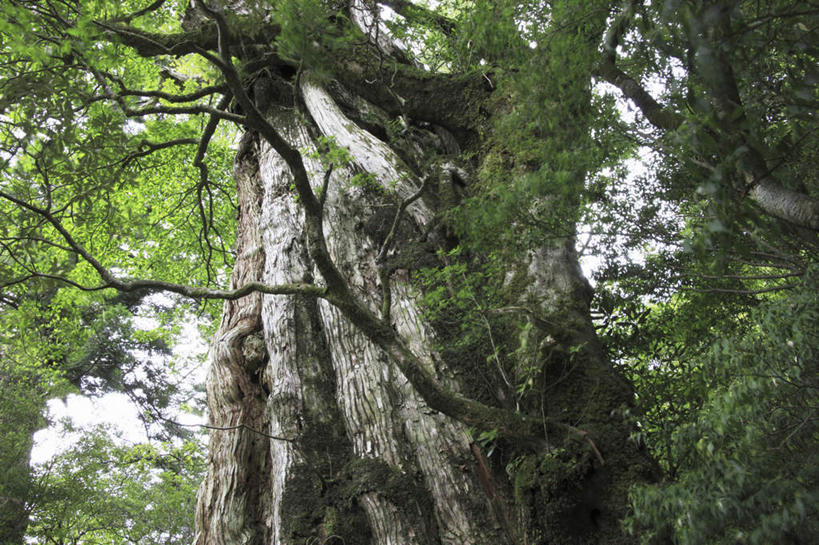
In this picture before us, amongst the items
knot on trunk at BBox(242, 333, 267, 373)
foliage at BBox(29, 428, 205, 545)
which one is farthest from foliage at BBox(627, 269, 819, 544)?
foliage at BBox(29, 428, 205, 545)

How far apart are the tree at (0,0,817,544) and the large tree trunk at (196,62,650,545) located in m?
0.01

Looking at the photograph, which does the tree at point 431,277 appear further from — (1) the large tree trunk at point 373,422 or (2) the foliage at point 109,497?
(2) the foliage at point 109,497

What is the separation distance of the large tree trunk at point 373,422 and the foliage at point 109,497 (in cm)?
657

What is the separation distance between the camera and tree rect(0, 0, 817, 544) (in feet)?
9.02

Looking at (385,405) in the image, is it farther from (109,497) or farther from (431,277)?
(109,497)

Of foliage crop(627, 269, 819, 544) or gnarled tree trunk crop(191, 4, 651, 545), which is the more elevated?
gnarled tree trunk crop(191, 4, 651, 545)

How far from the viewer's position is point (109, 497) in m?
10.2

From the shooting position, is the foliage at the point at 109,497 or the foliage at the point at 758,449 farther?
the foliage at the point at 109,497

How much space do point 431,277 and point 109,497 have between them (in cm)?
958

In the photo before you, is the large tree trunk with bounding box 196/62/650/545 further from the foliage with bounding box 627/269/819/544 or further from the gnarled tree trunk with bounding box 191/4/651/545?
the foliage with bounding box 627/269/819/544

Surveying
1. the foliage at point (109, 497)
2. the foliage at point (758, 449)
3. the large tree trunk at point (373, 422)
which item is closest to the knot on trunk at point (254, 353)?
the large tree trunk at point (373, 422)

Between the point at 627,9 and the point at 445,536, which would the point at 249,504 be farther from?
the point at 627,9

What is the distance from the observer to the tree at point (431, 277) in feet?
9.02

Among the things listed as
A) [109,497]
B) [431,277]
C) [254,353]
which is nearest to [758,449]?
[431,277]
